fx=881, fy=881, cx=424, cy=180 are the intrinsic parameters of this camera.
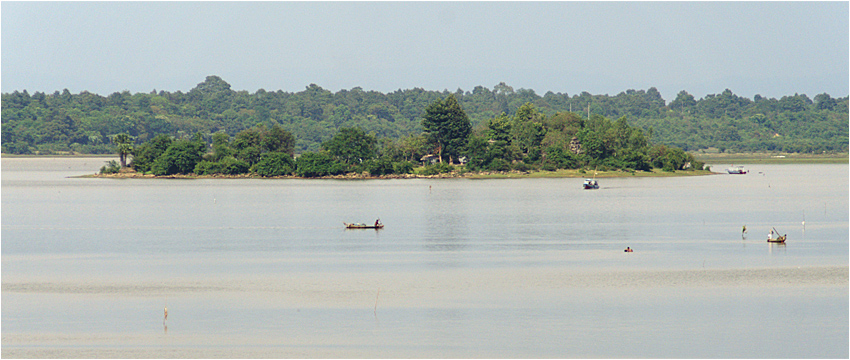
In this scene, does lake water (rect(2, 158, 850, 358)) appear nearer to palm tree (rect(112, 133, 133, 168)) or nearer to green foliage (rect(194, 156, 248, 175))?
green foliage (rect(194, 156, 248, 175))

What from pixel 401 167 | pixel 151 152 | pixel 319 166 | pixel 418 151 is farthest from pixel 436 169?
pixel 151 152

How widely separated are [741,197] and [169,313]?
84.3m

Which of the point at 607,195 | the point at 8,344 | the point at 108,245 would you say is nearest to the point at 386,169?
the point at 607,195

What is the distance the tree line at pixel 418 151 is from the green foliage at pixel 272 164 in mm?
175

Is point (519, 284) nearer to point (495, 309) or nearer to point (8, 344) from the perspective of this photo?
point (495, 309)

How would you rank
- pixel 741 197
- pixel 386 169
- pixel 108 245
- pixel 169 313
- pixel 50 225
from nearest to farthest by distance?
1. pixel 169 313
2. pixel 108 245
3. pixel 50 225
4. pixel 741 197
5. pixel 386 169

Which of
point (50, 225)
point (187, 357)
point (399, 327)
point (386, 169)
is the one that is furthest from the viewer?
point (386, 169)

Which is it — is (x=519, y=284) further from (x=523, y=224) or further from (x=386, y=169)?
(x=386, y=169)

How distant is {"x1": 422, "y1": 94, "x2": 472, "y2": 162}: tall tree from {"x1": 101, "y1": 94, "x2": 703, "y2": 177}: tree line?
180mm

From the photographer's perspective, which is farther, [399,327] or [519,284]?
[519,284]

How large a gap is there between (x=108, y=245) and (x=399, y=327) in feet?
101

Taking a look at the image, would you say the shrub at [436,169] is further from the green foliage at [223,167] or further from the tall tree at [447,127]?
the green foliage at [223,167]

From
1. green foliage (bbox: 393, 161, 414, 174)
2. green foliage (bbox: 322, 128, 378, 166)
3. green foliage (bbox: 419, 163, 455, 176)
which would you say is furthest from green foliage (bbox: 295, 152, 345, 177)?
green foliage (bbox: 419, 163, 455, 176)

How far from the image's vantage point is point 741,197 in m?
103
